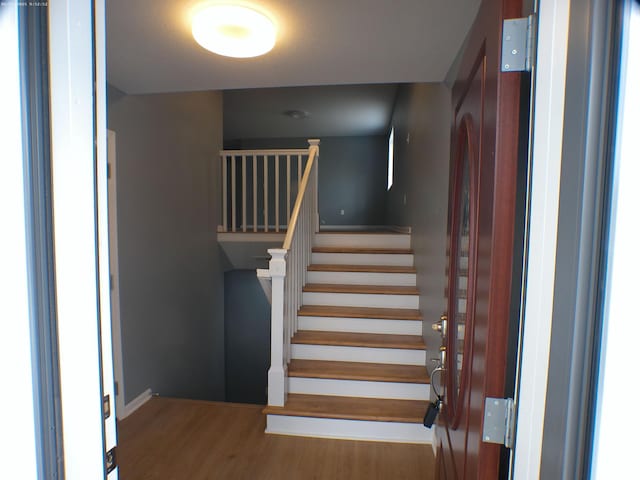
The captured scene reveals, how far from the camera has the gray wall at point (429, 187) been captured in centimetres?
216

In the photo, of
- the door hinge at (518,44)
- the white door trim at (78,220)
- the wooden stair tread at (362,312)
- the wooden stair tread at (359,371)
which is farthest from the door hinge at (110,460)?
the wooden stair tread at (362,312)

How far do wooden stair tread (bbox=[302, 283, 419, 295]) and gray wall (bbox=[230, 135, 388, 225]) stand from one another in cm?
432

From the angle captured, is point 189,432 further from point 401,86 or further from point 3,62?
point 401,86

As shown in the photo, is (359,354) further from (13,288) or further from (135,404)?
(13,288)

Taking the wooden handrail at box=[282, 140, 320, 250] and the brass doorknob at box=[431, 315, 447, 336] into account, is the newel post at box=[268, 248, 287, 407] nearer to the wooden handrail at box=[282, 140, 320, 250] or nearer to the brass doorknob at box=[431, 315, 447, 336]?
the wooden handrail at box=[282, 140, 320, 250]

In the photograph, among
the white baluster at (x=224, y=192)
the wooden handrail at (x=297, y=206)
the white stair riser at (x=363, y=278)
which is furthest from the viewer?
the white baluster at (x=224, y=192)

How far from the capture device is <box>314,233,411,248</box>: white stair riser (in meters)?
3.94

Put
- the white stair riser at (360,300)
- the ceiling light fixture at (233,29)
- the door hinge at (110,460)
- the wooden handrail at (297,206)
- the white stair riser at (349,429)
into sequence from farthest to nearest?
1. the white stair riser at (360,300)
2. the wooden handrail at (297,206)
3. the white stair riser at (349,429)
4. the ceiling light fixture at (233,29)
5. the door hinge at (110,460)

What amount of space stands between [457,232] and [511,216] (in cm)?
46

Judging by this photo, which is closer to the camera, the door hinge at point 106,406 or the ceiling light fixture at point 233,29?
the door hinge at point 106,406

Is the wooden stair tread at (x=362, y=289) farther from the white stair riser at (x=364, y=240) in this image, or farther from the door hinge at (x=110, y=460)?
the door hinge at (x=110, y=460)

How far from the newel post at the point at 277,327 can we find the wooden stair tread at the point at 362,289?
86 cm

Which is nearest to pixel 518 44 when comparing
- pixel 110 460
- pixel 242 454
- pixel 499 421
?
pixel 499 421

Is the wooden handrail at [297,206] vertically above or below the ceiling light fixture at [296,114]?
below
